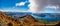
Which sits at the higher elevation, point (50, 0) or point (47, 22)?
point (50, 0)

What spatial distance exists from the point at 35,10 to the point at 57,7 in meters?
0.34

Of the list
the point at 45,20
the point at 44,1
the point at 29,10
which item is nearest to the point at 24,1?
the point at 29,10

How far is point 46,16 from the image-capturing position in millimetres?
1829

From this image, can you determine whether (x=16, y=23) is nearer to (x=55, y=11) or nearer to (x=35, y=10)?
(x=35, y=10)

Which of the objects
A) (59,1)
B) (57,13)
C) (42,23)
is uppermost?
(59,1)

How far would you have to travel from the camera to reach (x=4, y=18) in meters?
1.81

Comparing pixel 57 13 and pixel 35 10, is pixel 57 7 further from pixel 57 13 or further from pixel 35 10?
pixel 35 10

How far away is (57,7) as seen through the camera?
184 cm

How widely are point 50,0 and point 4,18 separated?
2.50 ft

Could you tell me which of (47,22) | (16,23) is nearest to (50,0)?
(47,22)

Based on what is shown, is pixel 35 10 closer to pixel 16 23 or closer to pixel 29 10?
pixel 29 10

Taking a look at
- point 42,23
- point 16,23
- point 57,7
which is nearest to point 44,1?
point 57,7

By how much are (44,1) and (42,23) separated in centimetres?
34

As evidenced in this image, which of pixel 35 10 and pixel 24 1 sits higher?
pixel 24 1
